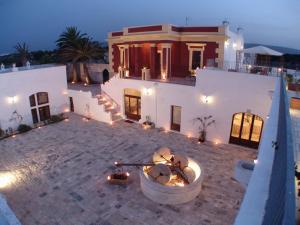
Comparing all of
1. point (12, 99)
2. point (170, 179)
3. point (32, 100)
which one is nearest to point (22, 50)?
point (32, 100)

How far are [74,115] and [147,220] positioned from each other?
1222cm

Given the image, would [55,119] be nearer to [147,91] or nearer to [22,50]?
[147,91]

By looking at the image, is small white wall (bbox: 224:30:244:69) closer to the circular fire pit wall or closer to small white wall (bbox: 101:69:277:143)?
small white wall (bbox: 101:69:277:143)

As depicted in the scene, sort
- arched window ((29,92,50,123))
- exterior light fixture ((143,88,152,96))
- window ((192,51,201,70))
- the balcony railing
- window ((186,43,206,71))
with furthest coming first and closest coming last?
arched window ((29,92,50,123)) < window ((192,51,201,70)) < window ((186,43,206,71)) < exterior light fixture ((143,88,152,96)) < the balcony railing

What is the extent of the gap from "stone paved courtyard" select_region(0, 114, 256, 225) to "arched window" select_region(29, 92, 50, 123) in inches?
70.1

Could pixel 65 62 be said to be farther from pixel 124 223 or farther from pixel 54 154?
pixel 124 223

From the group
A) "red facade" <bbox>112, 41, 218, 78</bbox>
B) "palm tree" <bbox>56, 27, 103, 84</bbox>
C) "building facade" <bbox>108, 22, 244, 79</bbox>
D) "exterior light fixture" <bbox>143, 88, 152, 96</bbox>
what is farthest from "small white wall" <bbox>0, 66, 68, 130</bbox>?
"exterior light fixture" <bbox>143, 88, 152, 96</bbox>

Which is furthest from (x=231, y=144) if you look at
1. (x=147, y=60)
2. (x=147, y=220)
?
(x=147, y=60)

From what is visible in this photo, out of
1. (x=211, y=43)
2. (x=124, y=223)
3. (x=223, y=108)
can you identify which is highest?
(x=211, y=43)

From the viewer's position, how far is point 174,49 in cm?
1578

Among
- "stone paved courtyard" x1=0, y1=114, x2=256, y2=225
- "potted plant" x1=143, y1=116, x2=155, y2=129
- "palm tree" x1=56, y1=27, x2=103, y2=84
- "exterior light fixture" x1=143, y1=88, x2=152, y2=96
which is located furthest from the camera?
"palm tree" x1=56, y1=27, x2=103, y2=84

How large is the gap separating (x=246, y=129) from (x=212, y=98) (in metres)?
2.35

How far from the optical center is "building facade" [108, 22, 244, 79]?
1449 cm

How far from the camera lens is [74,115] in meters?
17.4
